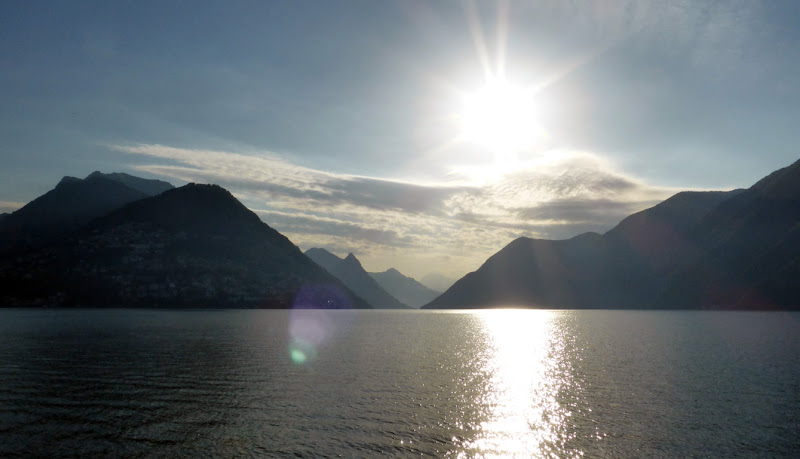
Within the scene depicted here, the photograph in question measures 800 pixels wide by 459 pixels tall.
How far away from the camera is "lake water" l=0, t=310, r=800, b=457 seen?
1264 inches

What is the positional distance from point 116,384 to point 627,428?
179ft

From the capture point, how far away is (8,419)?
3584 centimetres

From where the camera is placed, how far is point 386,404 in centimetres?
4416

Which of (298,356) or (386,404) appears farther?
(298,356)

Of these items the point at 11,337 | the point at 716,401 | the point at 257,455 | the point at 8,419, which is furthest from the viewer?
the point at 11,337

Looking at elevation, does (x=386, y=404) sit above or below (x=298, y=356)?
above

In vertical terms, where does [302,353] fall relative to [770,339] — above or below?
below

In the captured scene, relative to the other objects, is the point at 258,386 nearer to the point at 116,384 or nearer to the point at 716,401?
the point at 116,384

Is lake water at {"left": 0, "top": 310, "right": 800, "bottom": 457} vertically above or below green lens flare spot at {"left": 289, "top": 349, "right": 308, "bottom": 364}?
above

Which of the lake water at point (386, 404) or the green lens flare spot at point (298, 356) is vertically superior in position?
the lake water at point (386, 404)

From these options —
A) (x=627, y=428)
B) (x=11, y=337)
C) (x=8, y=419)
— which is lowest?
(x=11, y=337)

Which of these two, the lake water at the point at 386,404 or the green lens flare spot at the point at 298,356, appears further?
the green lens flare spot at the point at 298,356

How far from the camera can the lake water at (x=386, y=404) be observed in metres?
32.1

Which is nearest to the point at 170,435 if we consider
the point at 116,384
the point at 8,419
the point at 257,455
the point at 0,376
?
the point at 257,455
